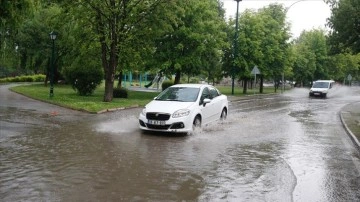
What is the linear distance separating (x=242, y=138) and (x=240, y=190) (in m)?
5.71

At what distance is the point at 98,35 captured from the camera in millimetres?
22312

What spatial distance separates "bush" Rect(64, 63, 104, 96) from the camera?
2755cm

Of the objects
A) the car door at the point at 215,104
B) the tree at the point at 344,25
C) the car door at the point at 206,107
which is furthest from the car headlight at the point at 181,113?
the tree at the point at 344,25

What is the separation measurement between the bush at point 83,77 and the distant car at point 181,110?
14511 mm

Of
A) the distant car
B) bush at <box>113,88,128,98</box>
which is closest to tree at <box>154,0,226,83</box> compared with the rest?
bush at <box>113,88,128,98</box>

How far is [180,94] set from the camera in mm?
13953

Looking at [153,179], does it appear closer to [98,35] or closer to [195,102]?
[195,102]

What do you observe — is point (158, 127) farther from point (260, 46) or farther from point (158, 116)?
point (260, 46)

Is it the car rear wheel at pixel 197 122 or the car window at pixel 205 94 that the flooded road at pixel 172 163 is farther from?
the car window at pixel 205 94

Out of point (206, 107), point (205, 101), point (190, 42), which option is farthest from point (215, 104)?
point (190, 42)

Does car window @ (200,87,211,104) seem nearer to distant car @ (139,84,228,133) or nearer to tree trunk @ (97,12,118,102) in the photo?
distant car @ (139,84,228,133)

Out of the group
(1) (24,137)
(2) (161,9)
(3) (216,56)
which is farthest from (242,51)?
(1) (24,137)

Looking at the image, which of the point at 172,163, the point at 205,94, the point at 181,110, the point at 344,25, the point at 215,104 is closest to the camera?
the point at 172,163

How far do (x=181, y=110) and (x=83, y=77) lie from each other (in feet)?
56.0
